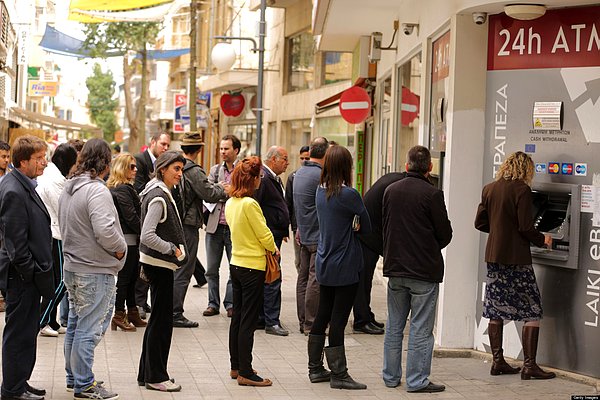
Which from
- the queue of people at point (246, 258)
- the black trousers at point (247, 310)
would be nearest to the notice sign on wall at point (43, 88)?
the queue of people at point (246, 258)

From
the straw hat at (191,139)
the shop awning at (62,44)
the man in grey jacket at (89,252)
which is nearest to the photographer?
the man in grey jacket at (89,252)

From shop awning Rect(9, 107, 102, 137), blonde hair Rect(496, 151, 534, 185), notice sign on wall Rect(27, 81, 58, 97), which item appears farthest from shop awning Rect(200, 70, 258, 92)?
blonde hair Rect(496, 151, 534, 185)

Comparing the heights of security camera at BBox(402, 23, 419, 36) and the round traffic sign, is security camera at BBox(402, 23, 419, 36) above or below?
above

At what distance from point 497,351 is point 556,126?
6.66 ft

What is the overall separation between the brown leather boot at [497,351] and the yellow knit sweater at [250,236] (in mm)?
2093

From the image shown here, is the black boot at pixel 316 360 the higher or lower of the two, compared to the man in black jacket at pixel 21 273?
lower

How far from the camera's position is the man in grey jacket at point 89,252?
22.9 feet

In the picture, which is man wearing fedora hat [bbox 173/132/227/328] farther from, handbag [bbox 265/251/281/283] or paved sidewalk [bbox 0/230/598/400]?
handbag [bbox 265/251/281/283]

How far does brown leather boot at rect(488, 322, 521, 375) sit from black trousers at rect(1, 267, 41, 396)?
12.7ft

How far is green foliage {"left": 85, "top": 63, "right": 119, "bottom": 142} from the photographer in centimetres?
9069

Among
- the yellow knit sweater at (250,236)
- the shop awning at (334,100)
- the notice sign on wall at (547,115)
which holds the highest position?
the shop awning at (334,100)

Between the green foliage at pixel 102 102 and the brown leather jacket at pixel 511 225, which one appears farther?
the green foliage at pixel 102 102

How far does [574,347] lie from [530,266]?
845mm

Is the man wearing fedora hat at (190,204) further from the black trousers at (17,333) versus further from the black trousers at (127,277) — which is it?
the black trousers at (17,333)
